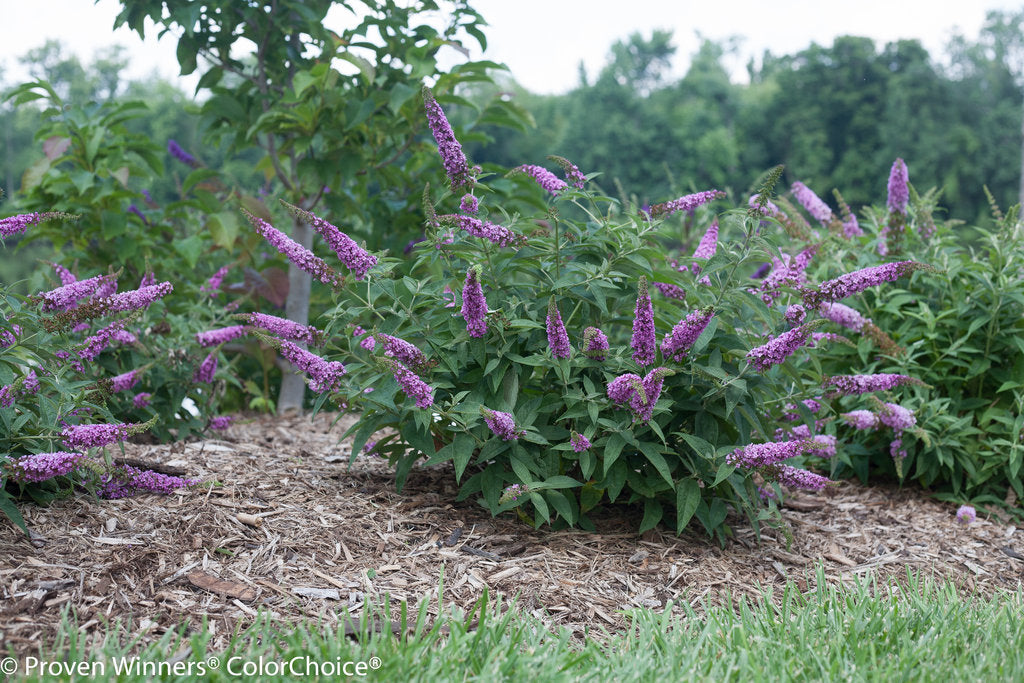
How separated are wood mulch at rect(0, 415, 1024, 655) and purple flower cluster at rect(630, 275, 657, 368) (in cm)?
91

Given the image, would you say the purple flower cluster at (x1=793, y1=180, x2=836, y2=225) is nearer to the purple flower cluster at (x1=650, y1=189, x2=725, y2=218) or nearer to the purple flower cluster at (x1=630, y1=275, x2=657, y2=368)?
the purple flower cluster at (x1=650, y1=189, x2=725, y2=218)


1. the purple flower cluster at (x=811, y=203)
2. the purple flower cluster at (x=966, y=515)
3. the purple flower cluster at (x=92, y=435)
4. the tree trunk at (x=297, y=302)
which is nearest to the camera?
the purple flower cluster at (x=92, y=435)

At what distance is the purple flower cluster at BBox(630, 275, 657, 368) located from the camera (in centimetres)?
292

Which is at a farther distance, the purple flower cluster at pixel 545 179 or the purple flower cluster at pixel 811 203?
the purple flower cluster at pixel 811 203

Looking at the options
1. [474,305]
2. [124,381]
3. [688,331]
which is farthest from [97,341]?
[688,331]

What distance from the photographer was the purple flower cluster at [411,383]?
9.52 ft

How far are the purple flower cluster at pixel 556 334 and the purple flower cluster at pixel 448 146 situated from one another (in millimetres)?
697

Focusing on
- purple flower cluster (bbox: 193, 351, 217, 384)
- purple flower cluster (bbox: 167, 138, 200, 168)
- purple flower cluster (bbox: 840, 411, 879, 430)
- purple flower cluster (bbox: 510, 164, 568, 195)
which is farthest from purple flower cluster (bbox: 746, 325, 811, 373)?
purple flower cluster (bbox: 167, 138, 200, 168)

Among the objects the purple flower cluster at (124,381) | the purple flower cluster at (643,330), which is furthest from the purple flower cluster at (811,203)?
the purple flower cluster at (124,381)

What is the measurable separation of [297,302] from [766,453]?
3648 millimetres

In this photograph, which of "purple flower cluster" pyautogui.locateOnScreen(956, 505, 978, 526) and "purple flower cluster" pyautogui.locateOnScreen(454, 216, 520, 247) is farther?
"purple flower cluster" pyautogui.locateOnScreen(956, 505, 978, 526)

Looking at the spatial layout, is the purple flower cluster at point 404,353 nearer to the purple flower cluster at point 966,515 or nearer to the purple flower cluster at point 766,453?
the purple flower cluster at point 766,453

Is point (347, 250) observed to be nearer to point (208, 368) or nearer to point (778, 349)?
point (208, 368)

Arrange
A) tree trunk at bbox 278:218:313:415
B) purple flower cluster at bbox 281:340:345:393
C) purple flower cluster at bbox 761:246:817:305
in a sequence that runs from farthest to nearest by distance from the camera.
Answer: tree trunk at bbox 278:218:313:415, purple flower cluster at bbox 761:246:817:305, purple flower cluster at bbox 281:340:345:393
